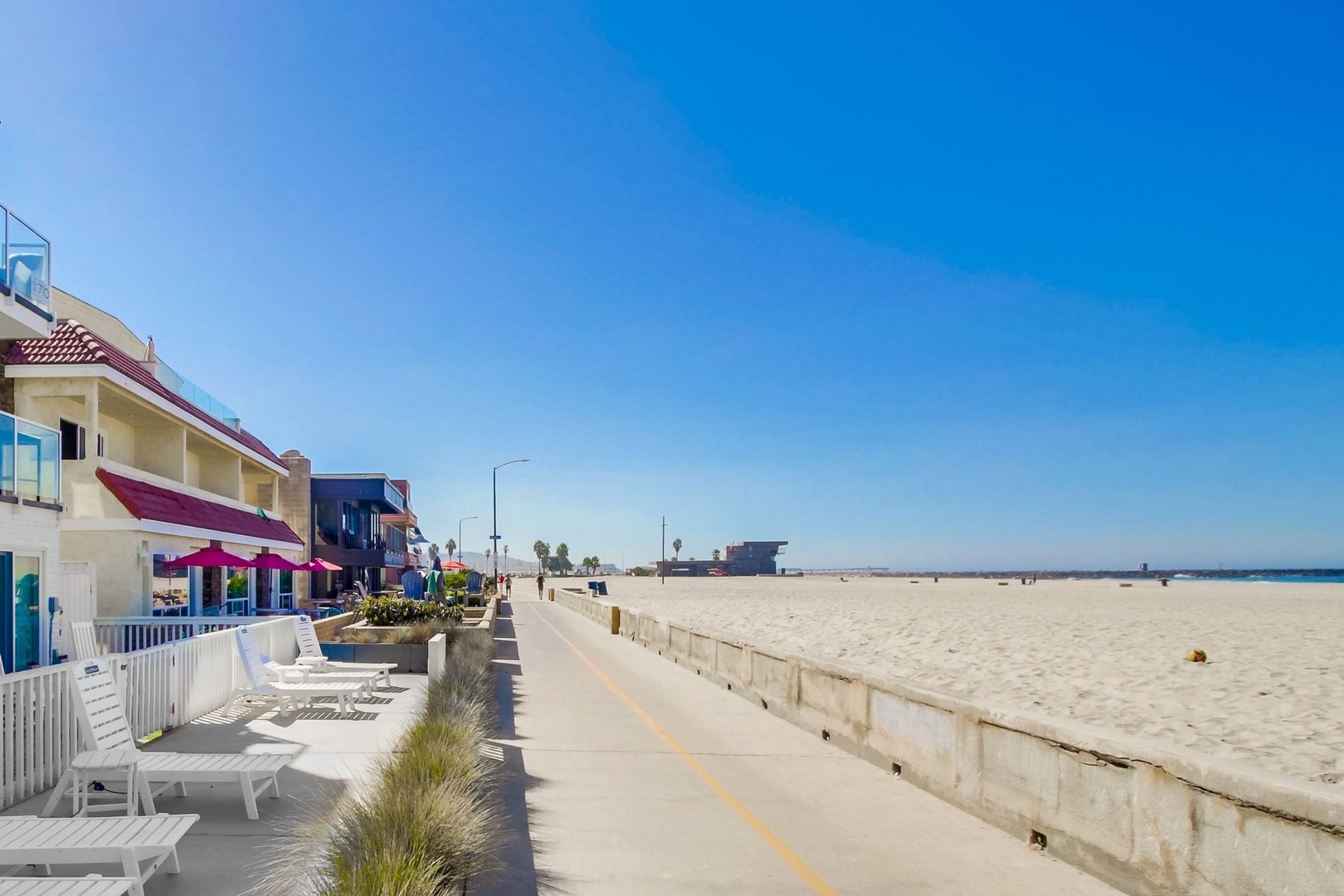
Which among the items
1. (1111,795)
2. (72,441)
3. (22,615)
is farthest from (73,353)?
(1111,795)

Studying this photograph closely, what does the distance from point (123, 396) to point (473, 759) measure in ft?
53.8

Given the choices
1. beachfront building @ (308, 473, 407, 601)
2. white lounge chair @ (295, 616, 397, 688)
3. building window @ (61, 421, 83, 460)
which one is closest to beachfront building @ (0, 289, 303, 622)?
building window @ (61, 421, 83, 460)

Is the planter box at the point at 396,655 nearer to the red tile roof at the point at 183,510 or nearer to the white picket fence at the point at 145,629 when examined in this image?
the white picket fence at the point at 145,629

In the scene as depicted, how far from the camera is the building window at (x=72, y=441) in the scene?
19.0 meters

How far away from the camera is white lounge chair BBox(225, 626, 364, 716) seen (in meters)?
12.0

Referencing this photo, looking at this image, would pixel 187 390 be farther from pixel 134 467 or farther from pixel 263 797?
pixel 263 797

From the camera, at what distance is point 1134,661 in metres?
18.7

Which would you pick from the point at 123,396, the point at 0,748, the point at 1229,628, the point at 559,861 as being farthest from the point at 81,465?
the point at 1229,628

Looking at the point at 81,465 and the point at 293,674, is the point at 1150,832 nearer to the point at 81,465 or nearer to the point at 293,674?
the point at 293,674

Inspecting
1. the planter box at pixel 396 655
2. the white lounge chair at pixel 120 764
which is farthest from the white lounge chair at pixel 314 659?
the white lounge chair at pixel 120 764

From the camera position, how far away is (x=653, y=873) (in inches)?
233

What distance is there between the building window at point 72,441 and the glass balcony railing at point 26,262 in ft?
15.4

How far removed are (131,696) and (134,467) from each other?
15.3m

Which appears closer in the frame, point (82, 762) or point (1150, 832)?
point (1150, 832)
